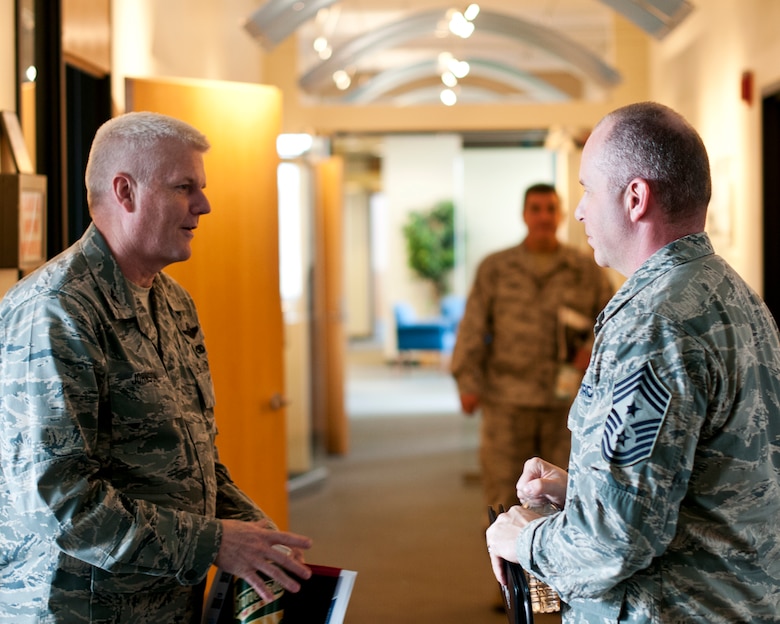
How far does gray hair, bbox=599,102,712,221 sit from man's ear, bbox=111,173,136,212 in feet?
3.31

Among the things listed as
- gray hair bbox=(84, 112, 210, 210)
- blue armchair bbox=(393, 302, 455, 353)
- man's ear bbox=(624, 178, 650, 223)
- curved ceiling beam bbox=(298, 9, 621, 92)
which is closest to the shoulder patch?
man's ear bbox=(624, 178, 650, 223)

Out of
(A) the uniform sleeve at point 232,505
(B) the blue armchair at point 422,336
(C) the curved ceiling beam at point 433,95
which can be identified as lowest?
(B) the blue armchair at point 422,336

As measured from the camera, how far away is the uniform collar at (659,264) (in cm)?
164

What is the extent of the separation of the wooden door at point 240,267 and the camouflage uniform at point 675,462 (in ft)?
8.44

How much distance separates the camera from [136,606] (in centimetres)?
194

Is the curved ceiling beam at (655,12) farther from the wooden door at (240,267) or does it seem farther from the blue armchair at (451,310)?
the blue armchair at (451,310)

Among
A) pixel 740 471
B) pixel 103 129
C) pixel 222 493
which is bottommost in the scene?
pixel 222 493

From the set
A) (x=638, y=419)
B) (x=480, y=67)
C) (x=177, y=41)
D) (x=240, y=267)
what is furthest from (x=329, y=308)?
(x=638, y=419)

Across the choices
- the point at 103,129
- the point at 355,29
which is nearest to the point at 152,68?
the point at 103,129

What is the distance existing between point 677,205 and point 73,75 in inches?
114

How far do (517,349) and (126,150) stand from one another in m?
3.04

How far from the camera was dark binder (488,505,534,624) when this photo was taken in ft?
5.80

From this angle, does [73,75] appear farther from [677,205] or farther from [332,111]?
[332,111]

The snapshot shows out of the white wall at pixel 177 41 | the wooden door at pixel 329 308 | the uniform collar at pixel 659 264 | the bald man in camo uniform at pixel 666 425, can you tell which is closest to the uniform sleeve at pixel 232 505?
the bald man in camo uniform at pixel 666 425
